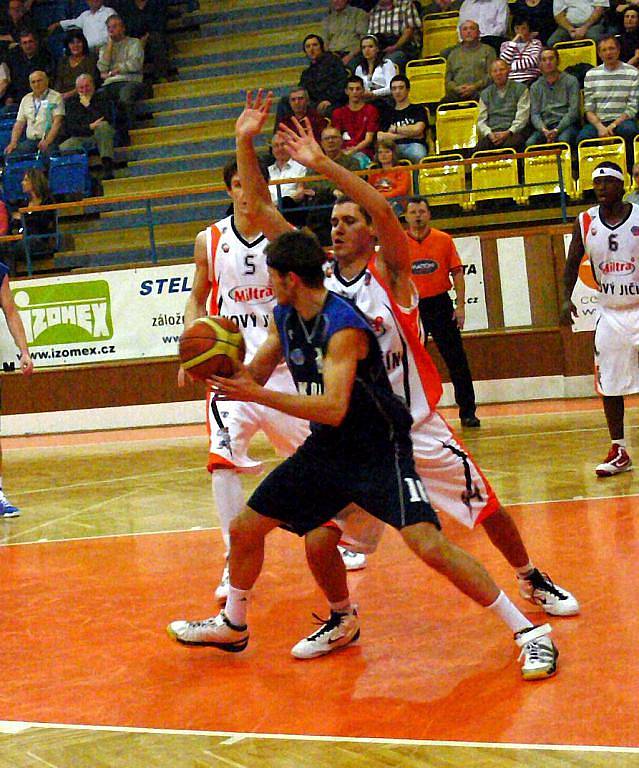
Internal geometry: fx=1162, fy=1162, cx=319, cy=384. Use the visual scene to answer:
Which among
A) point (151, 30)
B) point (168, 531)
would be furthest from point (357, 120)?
point (168, 531)

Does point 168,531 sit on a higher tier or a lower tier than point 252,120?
lower

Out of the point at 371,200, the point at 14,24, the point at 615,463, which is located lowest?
the point at 615,463

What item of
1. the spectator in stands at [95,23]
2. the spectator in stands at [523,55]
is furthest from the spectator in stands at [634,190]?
the spectator in stands at [95,23]

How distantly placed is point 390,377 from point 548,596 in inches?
47.8

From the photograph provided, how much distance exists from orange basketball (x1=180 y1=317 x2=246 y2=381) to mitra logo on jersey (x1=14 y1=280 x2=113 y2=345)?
998 cm

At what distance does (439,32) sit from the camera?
53.1ft

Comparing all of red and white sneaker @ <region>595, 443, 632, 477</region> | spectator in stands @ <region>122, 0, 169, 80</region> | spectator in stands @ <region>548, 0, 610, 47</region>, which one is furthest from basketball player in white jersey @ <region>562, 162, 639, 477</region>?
spectator in stands @ <region>122, 0, 169, 80</region>

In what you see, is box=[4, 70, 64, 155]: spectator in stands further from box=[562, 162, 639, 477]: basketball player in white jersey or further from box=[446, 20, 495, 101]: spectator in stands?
box=[562, 162, 639, 477]: basketball player in white jersey

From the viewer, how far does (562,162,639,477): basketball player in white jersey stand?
8.09 metres

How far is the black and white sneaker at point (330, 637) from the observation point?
4.68m

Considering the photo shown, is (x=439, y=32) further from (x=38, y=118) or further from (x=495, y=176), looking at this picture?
(x=38, y=118)

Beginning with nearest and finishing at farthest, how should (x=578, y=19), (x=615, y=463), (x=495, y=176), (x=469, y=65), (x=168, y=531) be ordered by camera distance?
(x=168, y=531)
(x=615, y=463)
(x=495, y=176)
(x=469, y=65)
(x=578, y=19)

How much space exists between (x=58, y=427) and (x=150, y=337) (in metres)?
1.62

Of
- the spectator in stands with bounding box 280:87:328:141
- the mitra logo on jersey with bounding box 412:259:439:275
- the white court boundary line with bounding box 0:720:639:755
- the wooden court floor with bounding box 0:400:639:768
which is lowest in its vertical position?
the wooden court floor with bounding box 0:400:639:768
